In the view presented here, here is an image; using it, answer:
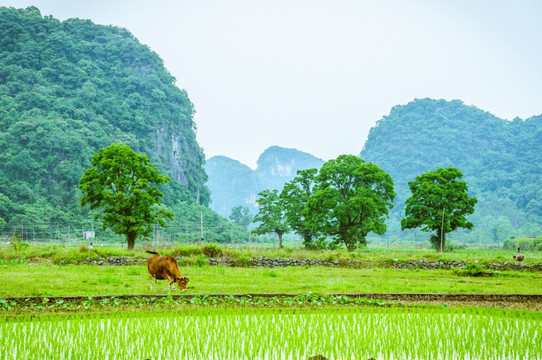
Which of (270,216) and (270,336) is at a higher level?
(270,216)

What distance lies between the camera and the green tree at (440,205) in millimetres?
41031

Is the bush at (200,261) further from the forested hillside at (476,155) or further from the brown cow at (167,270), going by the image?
the forested hillside at (476,155)

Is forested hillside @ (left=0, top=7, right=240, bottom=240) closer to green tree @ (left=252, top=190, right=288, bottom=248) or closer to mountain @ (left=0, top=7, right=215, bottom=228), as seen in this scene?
mountain @ (left=0, top=7, right=215, bottom=228)

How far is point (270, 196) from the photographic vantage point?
5609cm

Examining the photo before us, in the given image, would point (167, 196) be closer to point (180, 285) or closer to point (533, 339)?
point (180, 285)

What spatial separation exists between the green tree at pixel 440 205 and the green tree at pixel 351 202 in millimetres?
3239

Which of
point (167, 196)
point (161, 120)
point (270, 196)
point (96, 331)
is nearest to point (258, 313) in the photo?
point (96, 331)

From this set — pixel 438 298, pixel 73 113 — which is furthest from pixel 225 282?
pixel 73 113

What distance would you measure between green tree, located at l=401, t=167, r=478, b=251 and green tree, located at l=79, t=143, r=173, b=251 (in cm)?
2135

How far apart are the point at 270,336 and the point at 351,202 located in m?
29.6

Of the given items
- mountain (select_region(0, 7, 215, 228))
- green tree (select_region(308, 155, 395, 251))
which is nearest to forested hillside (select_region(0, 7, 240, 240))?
mountain (select_region(0, 7, 215, 228))

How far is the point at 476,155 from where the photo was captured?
160 meters

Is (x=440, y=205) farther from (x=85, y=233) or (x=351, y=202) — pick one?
(x=85, y=233)

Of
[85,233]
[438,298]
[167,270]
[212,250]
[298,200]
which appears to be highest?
[298,200]
